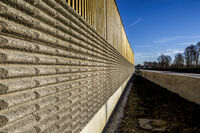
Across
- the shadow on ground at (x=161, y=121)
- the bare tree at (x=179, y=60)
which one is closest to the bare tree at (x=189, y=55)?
the bare tree at (x=179, y=60)

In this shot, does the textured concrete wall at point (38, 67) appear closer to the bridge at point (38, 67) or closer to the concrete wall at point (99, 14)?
the bridge at point (38, 67)

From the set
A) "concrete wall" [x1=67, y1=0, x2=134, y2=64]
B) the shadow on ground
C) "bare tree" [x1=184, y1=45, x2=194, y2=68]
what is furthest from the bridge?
"bare tree" [x1=184, y1=45, x2=194, y2=68]

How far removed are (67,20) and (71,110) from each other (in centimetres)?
132

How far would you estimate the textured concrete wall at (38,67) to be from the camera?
1005mm

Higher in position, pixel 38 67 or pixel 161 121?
pixel 38 67

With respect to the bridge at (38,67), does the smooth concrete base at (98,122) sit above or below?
below

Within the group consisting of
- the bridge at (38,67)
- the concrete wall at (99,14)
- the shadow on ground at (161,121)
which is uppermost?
the concrete wall at (99,14)

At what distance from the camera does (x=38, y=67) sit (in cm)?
134

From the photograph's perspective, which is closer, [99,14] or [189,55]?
[99,14]

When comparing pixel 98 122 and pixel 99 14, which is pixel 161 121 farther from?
pixel 99 14

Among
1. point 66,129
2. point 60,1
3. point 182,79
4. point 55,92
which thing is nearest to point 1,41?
point 55,92

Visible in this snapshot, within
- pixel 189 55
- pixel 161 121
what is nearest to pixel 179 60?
pixel 189 55

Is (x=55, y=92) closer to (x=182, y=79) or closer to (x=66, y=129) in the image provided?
(x=66, y=129)

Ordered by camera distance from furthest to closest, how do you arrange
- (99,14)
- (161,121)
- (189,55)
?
(189,55) < (161,121) < (99,14)
